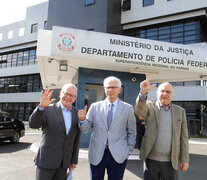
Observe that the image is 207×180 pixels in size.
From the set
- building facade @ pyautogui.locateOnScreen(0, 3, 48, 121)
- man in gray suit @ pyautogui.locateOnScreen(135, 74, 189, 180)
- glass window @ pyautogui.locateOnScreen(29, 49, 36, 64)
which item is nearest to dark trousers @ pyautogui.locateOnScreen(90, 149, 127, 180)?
man in gray suit @ pyautogui.locateOnScreen(135, 74, 189, 180)

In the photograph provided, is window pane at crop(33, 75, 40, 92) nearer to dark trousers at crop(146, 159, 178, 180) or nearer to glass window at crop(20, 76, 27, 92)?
glass window at crop(20, 76, 27, 92)

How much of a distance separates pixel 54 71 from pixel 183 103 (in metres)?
15.5

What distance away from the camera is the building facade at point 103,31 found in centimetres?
942

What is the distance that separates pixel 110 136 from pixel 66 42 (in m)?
4.49

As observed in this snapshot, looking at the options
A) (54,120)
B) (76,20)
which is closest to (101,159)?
(54,120)

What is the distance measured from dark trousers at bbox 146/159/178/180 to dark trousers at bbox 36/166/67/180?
4.14ft

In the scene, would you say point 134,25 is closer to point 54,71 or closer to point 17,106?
point 54,71

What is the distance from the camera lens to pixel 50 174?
241 centimetres

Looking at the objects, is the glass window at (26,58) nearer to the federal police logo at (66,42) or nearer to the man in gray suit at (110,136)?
the federal police logo at (66,42)

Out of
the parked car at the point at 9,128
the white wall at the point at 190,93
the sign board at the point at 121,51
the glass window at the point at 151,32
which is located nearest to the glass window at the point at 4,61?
the glass window at the point at 151,32

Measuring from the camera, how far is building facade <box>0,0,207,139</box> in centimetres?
942

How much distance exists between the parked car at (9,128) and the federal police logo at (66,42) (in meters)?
5.47

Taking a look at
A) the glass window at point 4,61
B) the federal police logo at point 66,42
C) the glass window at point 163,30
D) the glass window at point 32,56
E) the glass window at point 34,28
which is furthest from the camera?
the glass window at point 4,61

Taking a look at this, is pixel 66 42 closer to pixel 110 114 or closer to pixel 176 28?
pixel 110 114
